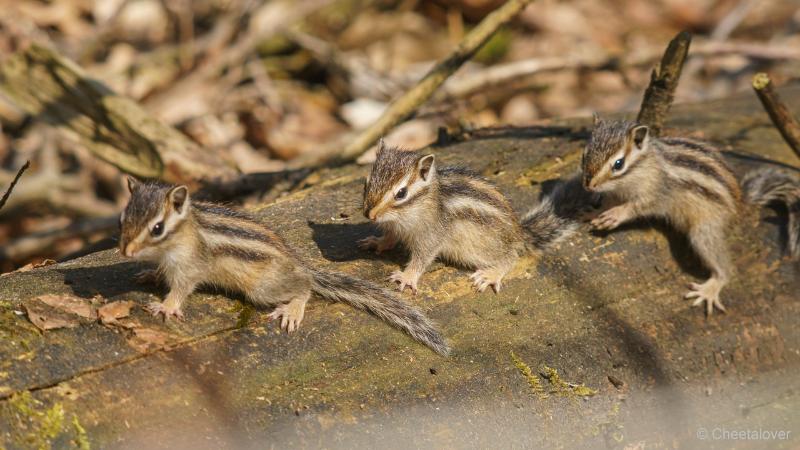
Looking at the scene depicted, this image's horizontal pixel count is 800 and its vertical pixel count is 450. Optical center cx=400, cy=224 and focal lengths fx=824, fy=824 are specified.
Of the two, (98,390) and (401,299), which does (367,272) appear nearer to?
(401,299)

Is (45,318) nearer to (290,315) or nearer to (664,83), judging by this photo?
(290,315)

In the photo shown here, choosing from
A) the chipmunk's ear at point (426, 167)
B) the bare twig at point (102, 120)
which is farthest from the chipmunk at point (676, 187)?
the bare twig at point (102, 120)

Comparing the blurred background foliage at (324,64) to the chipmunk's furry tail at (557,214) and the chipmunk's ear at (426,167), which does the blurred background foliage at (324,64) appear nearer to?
the chipmunk's furry tail at (557,214)

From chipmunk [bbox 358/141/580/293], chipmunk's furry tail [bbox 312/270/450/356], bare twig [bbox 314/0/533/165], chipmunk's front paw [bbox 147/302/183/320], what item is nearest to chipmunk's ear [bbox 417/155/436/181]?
chipmunk [bbox 358/141/580/293]

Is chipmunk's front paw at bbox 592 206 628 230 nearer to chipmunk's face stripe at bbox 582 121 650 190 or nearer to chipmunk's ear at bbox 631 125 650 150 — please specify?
chipmunk's face stripe at bbox 582 121 650 190

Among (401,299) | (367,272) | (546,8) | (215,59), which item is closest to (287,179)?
(367,272)

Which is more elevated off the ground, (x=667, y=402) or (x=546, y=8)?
(x=546, y=8)

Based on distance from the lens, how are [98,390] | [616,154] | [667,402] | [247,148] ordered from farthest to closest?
[247,148]
[616,154]
[667,402]
[98,390]
